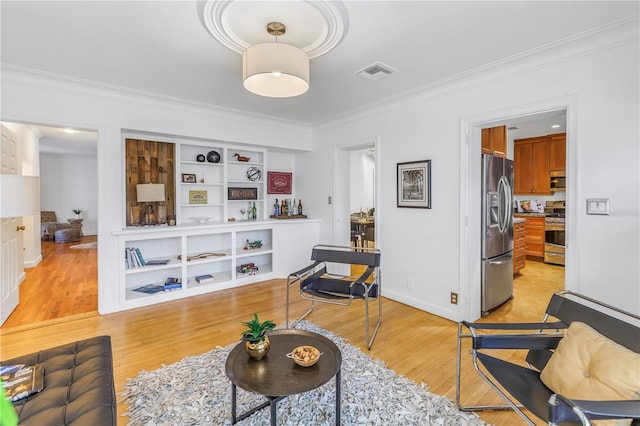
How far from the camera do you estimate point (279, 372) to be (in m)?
1.70

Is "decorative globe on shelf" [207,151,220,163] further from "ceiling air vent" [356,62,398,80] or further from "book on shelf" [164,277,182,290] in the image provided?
"ceiling air vent" [356,62,398,80]

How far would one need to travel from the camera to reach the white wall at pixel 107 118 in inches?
119

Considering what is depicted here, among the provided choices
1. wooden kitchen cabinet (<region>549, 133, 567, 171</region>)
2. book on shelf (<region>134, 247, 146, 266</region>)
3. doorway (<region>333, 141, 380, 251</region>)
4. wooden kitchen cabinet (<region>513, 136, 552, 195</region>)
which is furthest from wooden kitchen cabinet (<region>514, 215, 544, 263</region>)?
book on shelf (<region>134, 247, 146, 266</region>)

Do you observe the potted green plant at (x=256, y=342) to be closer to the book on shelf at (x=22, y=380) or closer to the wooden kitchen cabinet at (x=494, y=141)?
the book on shelf at (x=22, y=380)

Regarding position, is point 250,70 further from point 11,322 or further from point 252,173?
point 11,322

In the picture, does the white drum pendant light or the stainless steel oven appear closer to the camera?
the white drum pendant light

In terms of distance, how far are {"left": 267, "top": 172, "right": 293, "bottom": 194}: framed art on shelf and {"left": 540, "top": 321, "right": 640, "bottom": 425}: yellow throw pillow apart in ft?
14.3

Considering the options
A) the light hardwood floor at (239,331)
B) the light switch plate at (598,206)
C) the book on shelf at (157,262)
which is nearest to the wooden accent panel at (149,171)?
the book on shelf at (157,262)

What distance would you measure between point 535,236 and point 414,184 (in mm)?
4106

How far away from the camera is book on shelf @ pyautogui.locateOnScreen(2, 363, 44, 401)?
4.51ft

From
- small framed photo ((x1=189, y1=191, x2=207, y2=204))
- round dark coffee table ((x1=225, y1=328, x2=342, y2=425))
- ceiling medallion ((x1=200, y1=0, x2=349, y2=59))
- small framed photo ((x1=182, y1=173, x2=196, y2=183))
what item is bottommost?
round dark coffee table ((x1=225, y1=328, x2=342, y2=425))

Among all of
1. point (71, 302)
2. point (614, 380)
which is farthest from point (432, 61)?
point (71, 302)

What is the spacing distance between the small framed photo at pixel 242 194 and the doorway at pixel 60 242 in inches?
86.5

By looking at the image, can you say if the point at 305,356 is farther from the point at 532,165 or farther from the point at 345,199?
the point at 532,165
